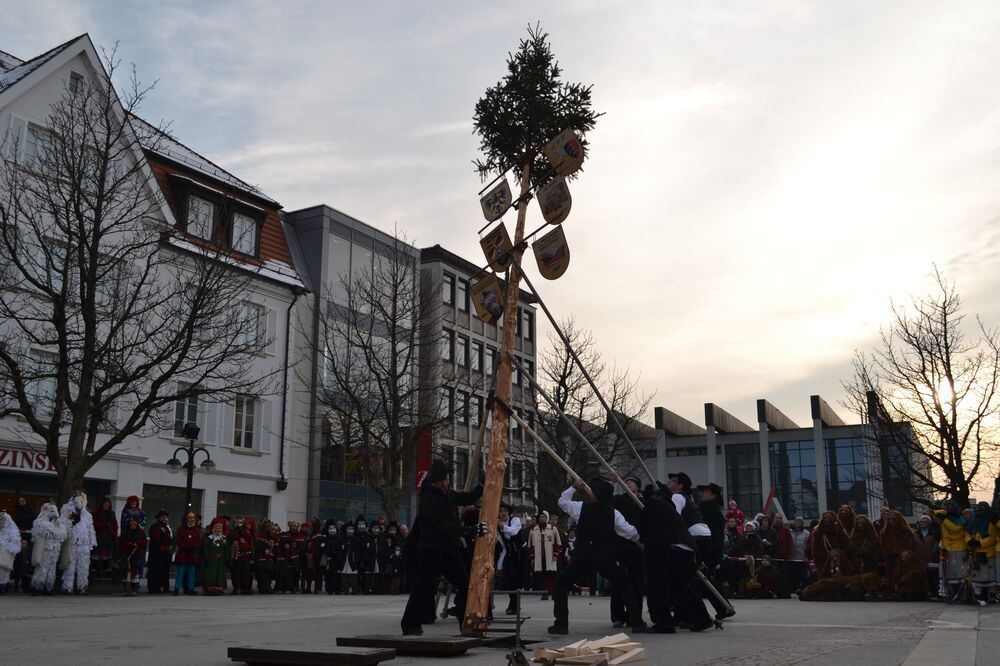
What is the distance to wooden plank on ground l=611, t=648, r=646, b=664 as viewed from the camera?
295 inches

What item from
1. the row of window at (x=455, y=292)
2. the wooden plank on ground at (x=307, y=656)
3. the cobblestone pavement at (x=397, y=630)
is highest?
the row of window at (x=455, y=292)

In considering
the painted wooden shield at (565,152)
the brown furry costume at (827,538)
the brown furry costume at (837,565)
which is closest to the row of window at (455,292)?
the brown furry costume at (827,538)

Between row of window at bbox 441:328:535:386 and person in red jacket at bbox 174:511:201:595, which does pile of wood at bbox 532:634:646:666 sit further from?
row of window at bbox 441:328:535:386

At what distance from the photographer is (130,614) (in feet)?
45.4

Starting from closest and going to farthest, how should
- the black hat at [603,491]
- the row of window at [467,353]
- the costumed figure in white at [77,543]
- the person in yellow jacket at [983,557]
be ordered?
the black hat at [603,491] → the person in yellow jacket at [983,557] → the costumed figure in white at [77,543] → the row of window at [467,353]

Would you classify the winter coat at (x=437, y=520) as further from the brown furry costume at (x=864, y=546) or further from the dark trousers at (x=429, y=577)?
the brown furry costume at (x=864, y=546)

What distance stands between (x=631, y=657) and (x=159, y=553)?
51.4 ft

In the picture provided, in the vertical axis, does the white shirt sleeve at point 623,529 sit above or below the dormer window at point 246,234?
below

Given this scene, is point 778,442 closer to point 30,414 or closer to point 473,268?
point 473,268

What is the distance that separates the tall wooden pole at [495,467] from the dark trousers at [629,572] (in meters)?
2.23

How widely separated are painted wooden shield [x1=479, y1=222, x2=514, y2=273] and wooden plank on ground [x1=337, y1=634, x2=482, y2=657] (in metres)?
4.86

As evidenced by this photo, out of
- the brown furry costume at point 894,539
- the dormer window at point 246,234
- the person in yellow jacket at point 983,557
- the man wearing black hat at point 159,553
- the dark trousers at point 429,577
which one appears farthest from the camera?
the dormer window at point 246,234

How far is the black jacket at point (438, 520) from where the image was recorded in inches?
387

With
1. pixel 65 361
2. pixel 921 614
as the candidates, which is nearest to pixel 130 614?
pixel 65 361
